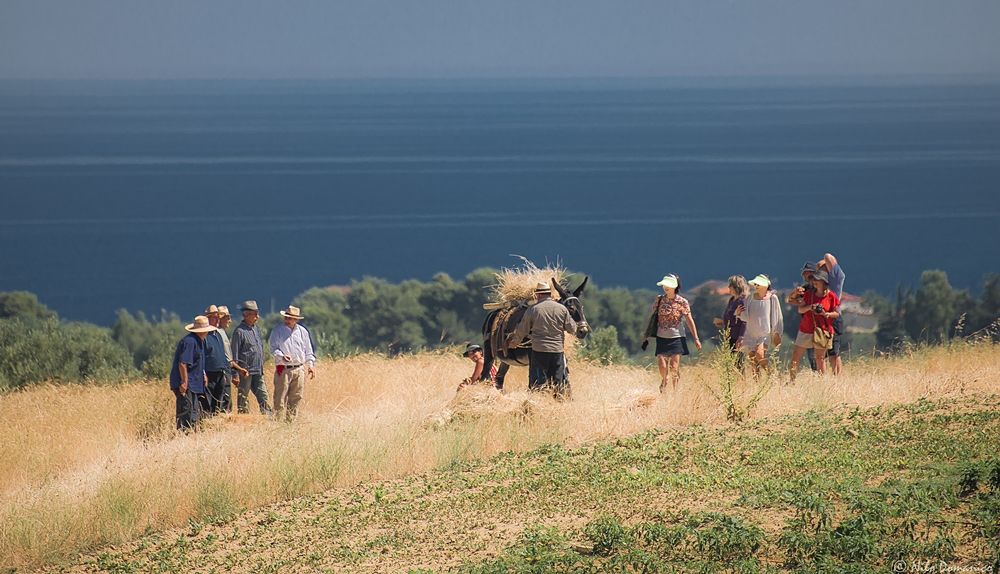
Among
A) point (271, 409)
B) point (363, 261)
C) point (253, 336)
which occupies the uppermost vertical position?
point (253, 336)

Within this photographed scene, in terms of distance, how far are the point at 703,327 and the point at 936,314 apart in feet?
36.6

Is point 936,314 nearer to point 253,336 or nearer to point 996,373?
point 996,373

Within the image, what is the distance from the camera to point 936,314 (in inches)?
1754

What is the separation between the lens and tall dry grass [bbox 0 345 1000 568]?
10.8 metres

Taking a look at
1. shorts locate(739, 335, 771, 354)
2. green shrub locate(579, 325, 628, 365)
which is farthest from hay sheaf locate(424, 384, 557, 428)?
green shrub locate(579, 325, 628, 365)

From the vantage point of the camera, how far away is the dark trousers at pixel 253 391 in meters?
15.0

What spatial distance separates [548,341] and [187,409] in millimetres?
4366

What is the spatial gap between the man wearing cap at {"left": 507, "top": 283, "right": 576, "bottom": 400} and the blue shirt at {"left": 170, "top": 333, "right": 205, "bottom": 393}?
381 centimetres

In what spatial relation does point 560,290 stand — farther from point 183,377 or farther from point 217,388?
point 183,377

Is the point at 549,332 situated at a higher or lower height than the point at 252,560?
higher

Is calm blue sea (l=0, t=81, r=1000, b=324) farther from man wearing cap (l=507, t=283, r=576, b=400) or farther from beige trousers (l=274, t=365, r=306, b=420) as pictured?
man wearing cap (l=507, t=283, r=576, b=400)

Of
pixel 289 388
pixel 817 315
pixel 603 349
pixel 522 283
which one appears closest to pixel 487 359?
pixel 522 283

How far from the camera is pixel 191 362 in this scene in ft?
46.1

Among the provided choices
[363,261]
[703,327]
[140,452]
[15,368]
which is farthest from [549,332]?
[363,261]
